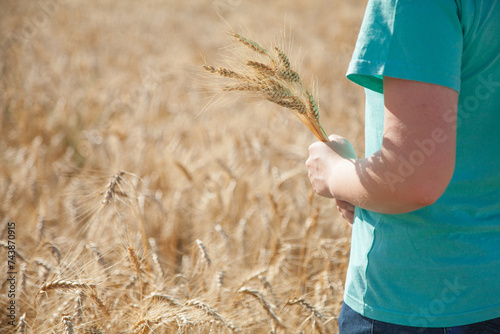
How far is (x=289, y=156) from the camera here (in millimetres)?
2656

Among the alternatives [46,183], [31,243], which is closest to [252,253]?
[31,243]

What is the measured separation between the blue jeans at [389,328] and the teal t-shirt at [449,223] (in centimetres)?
1

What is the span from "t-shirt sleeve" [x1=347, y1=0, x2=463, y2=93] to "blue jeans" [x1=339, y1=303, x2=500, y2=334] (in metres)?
0.43

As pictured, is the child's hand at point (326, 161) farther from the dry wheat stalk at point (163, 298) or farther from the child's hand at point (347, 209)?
the dry wheat stalk at point (163, 298)

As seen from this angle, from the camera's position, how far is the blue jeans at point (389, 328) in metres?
0.82

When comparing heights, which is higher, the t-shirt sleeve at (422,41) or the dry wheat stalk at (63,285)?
the t-shirt sleeve at (422,41)

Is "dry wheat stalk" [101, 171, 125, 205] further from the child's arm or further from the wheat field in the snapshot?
the child's arm

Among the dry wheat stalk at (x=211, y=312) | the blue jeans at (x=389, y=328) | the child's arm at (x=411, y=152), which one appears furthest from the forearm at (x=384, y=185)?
the dry wheat stalk at (x=211, y=312)

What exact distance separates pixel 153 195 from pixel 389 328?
158cm

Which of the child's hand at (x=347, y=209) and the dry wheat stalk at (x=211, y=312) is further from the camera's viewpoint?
the dry wheat stalk at (x=211, y=312)

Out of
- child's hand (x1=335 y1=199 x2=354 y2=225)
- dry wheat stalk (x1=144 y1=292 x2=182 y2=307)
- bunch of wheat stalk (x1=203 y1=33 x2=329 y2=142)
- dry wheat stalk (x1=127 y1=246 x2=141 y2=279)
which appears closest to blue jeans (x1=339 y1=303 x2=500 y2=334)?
child's hand (x1=335 y1=199 x2=354 y2=225)

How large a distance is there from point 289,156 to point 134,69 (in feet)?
9.23

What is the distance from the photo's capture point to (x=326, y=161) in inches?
36.1

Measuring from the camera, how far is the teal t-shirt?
730 mm
